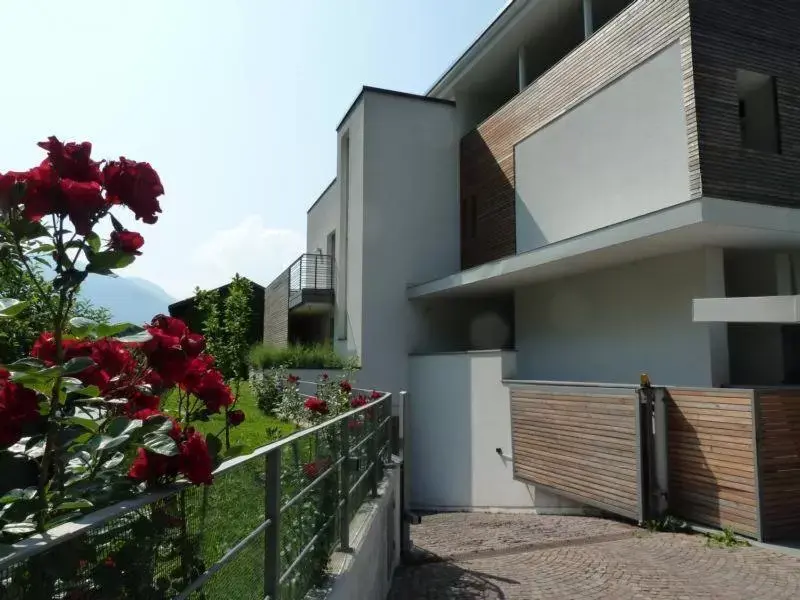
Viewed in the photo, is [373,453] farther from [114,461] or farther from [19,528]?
[19,528]

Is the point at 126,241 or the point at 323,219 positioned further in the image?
the point at 323,219

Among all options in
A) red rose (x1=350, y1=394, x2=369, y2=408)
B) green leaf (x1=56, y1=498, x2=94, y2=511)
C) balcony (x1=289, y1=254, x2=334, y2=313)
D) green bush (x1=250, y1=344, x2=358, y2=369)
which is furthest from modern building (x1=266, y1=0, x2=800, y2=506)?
green leaf (x1=56, y1=498, x2=94, y2=511)

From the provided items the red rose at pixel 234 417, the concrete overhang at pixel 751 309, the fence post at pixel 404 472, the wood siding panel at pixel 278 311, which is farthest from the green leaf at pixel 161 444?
the wood siding panel at pixel 278 311

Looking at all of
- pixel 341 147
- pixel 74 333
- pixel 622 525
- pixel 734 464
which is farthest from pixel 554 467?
pixel 341 147

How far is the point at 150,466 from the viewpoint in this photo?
5.38 ft

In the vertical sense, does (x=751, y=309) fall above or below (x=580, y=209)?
below

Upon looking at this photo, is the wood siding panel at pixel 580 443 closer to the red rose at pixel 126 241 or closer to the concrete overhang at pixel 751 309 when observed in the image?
the concrete overhang at pixel 751 309

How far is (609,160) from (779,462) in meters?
6.06

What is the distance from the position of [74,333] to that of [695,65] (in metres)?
10.0

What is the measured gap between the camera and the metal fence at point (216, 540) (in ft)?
3.95

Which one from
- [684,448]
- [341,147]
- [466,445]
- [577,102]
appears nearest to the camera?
[684,448]

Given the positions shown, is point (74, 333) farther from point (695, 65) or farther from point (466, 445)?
point (466, 445)

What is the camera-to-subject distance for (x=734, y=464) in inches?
293

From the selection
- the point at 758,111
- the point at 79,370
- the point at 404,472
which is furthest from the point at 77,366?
the point at 758,111
